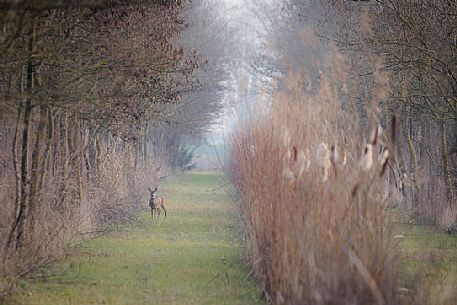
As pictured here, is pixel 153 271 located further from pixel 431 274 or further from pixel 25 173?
pixel 431 274

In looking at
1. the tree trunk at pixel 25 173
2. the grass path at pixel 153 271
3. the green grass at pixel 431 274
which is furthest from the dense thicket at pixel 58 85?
the green grass at pixel 431 274

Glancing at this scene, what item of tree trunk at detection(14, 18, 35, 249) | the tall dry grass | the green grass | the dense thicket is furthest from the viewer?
tree trunk at detection(14, 18, 35, 249)

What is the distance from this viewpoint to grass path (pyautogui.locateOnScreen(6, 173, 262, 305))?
9742 mm

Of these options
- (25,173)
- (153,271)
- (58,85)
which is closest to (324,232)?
(153,271)

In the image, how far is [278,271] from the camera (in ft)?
29.0

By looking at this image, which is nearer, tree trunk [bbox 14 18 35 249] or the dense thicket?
the dense thicket

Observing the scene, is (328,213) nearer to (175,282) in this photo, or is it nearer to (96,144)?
(175,282)

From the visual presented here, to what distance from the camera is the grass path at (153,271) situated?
32.0 feet

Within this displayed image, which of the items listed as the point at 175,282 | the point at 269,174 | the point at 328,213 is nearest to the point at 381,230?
the point at 328,213

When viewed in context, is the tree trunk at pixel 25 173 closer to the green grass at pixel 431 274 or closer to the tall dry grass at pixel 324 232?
the tall dry grass at pixel 324 232

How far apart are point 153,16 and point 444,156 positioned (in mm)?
6747

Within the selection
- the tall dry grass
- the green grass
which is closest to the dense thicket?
the tall dry grass

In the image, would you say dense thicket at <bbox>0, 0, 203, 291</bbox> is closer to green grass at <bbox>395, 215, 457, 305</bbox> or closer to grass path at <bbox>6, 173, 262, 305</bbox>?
grass path at <bbox>6, 173, 262, 305</bbox>

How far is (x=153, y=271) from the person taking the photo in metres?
11.6
